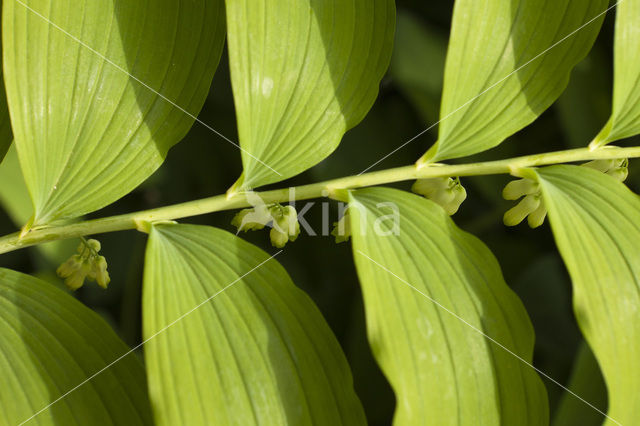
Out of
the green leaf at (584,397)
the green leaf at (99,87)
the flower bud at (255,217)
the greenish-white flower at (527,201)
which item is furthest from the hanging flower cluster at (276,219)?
the green leaf at (584,397)

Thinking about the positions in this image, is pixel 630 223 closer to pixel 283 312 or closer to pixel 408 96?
pixel 283 312

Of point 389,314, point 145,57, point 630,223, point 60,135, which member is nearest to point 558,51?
point 630,223

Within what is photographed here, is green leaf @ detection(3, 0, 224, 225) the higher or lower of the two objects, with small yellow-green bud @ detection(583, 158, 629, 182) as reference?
higher

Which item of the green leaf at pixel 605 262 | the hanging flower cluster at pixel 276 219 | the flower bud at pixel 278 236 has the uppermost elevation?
the hanging flower cluster at pixel 276 219

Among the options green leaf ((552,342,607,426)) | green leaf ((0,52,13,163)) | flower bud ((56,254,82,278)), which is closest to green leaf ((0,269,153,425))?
flower bud ((56,254,82,278))

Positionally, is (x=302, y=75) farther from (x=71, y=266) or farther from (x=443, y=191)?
(x=71, y=266)

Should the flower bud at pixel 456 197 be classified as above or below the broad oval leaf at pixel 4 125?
below

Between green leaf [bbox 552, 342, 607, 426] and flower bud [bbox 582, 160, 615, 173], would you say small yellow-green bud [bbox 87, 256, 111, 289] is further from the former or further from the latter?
green leaf [bbox 552, 342, 607, 426]

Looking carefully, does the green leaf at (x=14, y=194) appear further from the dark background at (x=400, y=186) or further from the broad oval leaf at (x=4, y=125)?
the broad oval leaf at (x=4, y=125)
